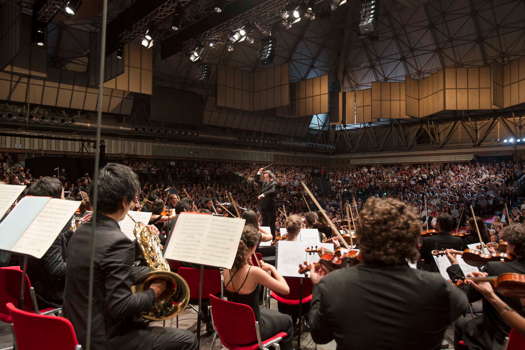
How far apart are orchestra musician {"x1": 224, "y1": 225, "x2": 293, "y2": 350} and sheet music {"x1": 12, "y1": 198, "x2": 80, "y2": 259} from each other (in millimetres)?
1153

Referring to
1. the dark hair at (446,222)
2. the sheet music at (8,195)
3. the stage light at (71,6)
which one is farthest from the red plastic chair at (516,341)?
the stage light at (71,6)

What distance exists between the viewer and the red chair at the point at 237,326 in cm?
233

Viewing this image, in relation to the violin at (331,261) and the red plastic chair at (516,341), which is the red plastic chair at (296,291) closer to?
the violin at (331,261)

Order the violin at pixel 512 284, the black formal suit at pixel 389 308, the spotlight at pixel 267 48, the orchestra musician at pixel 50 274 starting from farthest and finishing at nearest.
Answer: the spotlight at pixel 267 48 < the orchestra musician at pixel 50 274 < the violin at pixel 512 284 < the black formal suit at pixel 389 308

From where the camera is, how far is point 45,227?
2307 millimetres

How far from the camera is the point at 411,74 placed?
2170 centimetres

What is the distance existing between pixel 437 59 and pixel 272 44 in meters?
11.9

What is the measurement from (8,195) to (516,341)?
355 cm

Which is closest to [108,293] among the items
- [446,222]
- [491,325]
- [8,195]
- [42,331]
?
[42,331]

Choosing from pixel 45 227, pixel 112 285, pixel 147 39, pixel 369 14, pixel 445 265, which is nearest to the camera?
pixel 112 285

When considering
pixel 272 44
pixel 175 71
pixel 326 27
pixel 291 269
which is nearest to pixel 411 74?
pixel 326 27

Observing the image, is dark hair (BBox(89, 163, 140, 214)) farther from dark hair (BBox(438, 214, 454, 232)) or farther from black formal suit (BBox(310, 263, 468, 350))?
dark hair (BBox(438, 214, 454, 232))

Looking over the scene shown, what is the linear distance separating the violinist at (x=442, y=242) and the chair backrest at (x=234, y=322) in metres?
2.90

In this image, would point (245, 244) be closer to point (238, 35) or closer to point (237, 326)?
point (237, 326)
